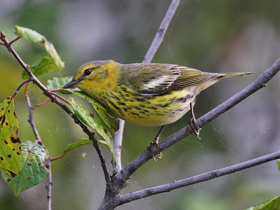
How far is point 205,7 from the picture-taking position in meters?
4.87

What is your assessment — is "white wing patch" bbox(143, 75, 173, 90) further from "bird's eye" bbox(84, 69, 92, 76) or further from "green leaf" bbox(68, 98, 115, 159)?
"green leaf" bbox(68, 98, 115, 159)

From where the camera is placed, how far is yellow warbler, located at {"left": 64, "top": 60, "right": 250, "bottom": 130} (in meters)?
2.77

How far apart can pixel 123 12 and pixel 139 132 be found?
6.15 ft

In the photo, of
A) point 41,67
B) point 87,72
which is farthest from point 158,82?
point 41,67

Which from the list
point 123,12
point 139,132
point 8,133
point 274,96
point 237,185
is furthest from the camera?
point 123,12

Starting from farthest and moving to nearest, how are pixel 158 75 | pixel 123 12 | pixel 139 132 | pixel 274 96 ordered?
pixel 123 12 < pixel 274 96 < pixel 139 132 < pixel 158 75

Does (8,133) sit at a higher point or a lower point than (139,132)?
higher

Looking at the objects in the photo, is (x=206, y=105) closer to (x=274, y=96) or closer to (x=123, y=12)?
(x=274, y=96)

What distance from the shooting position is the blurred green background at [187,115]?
407 centimetres

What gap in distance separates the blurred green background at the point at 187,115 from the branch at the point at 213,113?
58.5 inches

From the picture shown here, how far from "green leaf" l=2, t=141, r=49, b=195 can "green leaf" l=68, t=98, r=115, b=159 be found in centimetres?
35

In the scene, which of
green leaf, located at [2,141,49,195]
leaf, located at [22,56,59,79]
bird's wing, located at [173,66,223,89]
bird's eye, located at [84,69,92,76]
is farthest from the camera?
bird's wing, located at [173,66,223,89]

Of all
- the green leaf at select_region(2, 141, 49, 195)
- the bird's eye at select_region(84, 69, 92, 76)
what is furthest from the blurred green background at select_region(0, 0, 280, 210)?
the green leaf at select_region(2, 141, 49, 195)

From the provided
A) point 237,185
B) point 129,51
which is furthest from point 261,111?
point 129,51
